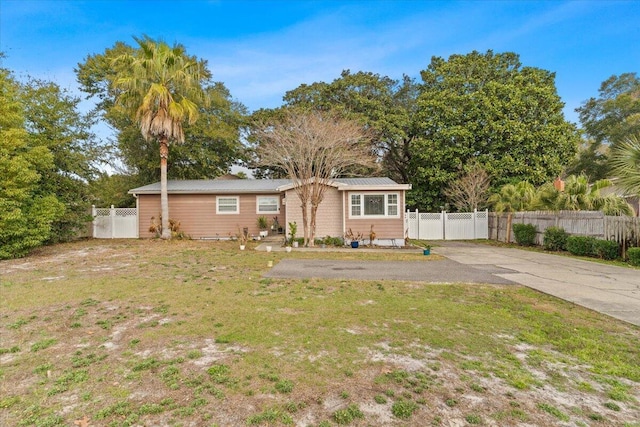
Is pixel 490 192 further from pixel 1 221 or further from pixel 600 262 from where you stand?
pixel 1 221

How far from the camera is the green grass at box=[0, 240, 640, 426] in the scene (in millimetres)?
2498

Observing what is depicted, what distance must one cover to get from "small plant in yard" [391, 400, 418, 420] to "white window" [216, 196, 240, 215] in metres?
14.8

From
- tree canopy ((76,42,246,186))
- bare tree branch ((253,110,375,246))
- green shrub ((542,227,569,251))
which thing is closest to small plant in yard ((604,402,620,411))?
bare tree branch ((253,110,375,246))

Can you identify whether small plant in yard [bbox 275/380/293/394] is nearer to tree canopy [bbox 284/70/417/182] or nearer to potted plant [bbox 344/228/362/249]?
potted plant [bbox 344/228/362/249]

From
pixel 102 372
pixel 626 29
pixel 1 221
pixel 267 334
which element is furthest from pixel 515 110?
pixel 1 221

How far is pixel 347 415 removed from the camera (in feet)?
7.88

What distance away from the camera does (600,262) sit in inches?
394

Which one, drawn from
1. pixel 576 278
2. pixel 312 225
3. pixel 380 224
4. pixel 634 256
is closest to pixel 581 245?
pixel 634 256

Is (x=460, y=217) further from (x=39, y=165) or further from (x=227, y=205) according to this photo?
(x=39, y=165)

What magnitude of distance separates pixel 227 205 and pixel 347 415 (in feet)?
49.3

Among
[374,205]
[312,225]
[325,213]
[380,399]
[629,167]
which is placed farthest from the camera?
[325,213]

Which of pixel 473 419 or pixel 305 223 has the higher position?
pixel 305 223

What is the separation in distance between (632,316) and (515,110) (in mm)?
19841

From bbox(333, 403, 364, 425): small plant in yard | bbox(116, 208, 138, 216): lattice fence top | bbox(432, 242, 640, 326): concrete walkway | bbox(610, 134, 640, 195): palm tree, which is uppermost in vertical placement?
bbox(610, 134, 640, 195): palm tree
